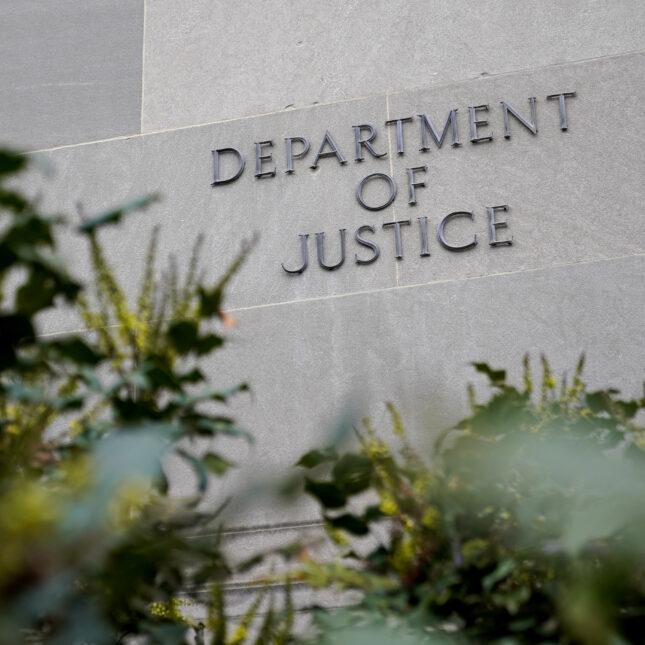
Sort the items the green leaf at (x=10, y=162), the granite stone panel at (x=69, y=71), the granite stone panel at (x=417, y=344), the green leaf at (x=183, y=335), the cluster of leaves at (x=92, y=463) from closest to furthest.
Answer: the cluster of leaves at (x=92, y=463), the green leaf at (x=10, y=162), the green leaf at (x=183, y=335), the granite stone panel at (x=417, y=344), the granite stone panel at (x=69, y=71)

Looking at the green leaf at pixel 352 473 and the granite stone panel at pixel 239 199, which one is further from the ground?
the granite stone panel at pixel 239 199

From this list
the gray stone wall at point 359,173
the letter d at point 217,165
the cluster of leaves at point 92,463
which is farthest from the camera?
the letter d at point 217,165

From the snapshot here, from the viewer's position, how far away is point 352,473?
1436 mm

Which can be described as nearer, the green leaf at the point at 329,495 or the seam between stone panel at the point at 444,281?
the green leaf at the point at 329,495

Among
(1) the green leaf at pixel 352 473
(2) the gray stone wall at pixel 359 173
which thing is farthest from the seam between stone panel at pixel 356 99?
(1) the green leaf at pixel 352 473

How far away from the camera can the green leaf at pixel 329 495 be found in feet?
4.57

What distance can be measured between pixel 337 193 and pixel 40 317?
1.46 metres

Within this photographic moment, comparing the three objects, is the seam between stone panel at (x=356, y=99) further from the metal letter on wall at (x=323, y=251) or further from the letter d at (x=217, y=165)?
the metal letter on wall at (x=323, y=251)

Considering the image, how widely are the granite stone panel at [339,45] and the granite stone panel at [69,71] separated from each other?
134 millimetres

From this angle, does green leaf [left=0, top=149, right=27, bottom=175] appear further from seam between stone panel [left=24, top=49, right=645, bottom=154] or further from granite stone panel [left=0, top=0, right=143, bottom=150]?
granite stone panel [left=0, top=0, right=143, bottom=150]

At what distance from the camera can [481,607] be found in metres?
1.44

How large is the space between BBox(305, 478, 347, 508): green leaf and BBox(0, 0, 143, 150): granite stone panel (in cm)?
434

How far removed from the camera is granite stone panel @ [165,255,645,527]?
14.7 feet

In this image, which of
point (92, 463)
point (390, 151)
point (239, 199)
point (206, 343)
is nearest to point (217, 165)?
point (239, 199)
